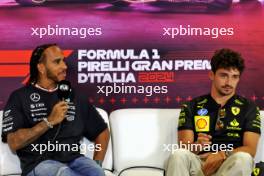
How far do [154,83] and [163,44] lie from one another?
0.32 m

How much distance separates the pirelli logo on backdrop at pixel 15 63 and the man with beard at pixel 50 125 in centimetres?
36

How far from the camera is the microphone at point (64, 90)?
3523mm

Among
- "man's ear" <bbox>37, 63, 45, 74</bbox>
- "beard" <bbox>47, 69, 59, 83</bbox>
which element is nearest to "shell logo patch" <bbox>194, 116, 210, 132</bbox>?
"beard" <bbox>47, 69, 59, 83</bbox>

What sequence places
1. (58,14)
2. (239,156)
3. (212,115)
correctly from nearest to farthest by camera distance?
1. (239,156)
2. (212,115)
3. (58,14)

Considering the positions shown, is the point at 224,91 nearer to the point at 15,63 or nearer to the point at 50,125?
the point at 50,125

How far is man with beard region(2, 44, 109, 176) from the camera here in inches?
135

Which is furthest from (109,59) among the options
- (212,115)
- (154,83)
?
(212,115)

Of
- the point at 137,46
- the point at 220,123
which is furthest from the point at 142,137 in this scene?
the point at 137,46

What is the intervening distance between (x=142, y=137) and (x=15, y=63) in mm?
1180

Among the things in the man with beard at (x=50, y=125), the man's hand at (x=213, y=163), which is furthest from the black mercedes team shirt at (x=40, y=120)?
the man's hand at (x=213, y=163)

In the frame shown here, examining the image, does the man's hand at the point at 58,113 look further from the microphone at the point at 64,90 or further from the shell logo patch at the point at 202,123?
the shell logo patch at the point at 202,123

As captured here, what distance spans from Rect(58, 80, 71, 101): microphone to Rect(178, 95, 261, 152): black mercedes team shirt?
806 mm

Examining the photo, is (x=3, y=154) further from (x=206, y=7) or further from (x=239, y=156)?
(x=206, y=7)

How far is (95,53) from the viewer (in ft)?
13.5
